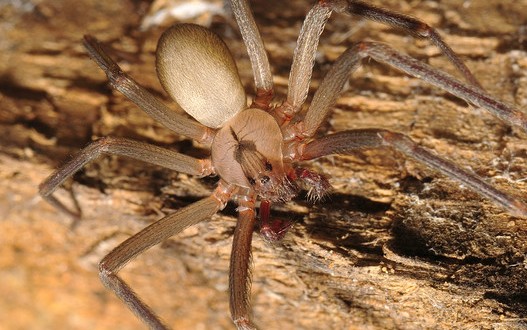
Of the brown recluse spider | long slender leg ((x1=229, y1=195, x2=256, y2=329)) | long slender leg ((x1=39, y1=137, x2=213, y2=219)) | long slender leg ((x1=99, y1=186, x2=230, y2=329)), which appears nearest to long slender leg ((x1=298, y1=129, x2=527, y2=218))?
the brown recluse spider

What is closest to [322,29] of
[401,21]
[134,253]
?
[401,21]

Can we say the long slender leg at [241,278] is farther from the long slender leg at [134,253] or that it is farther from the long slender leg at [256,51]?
the long slender leg at [256,51]

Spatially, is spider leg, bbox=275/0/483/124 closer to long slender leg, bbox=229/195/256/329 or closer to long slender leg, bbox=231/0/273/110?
long slender leg, bbox=231/0/273/110

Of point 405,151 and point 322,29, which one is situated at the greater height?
point 322,29

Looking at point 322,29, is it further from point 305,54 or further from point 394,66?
A: point 394,66

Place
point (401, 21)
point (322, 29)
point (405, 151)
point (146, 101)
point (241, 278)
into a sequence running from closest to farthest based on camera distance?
point (405, 151), point (241, 278), point (401, 21), point (322, 29), point (146, 101)

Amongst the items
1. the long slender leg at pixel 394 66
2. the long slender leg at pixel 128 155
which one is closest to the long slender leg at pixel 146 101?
the long slender leg at pixel 128 155
